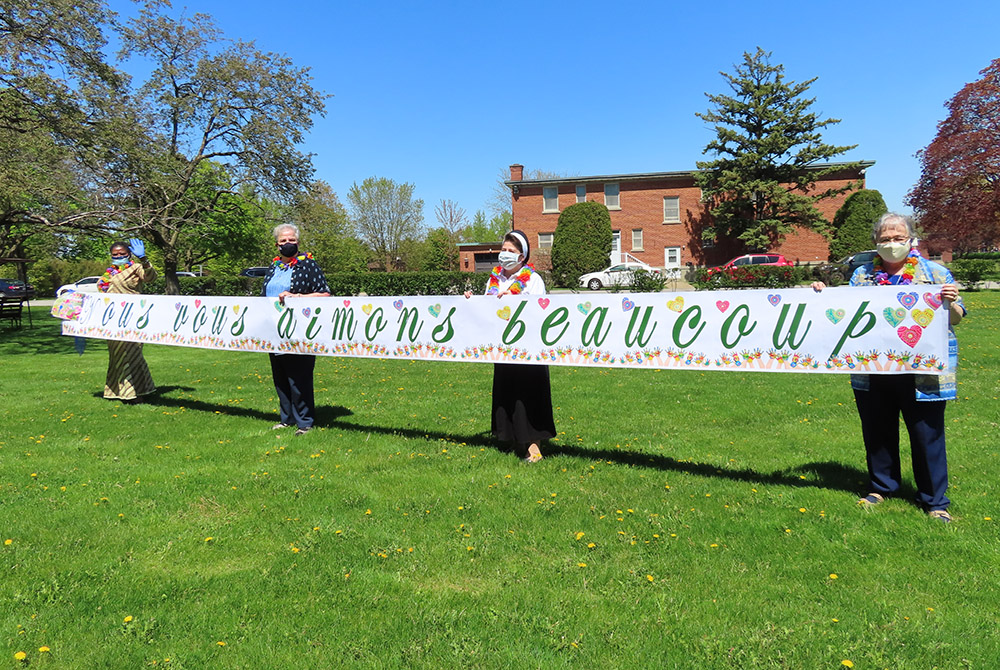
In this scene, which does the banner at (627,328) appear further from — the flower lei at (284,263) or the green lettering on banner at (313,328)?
the flower lei at (284,263)

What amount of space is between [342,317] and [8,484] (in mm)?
2867

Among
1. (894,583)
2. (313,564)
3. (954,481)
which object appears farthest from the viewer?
(954,481)

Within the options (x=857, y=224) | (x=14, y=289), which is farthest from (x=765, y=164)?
(x=14, y=289)

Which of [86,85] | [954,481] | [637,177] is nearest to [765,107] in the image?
[637,177]

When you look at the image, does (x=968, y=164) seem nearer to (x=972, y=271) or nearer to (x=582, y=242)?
(x=972, y=271)

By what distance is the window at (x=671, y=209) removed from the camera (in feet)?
140

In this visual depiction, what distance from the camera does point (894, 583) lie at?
10.2 feet

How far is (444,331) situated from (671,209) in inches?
1590

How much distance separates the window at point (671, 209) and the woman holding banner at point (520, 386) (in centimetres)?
3991

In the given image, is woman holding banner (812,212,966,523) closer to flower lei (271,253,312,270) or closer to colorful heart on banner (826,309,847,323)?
colorful heart on banner (826,309,847,323)

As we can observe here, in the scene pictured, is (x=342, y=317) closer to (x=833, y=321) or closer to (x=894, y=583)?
(x=833, y=321)

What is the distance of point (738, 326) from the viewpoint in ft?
14.1

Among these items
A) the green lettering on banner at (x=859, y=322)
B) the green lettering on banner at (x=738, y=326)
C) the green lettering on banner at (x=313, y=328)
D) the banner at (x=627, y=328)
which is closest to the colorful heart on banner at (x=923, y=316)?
the banner at (x=627, y=328)

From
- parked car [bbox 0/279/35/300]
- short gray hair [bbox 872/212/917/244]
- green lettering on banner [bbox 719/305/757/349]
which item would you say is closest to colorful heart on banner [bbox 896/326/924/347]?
short gray hair [bbox 872/212/917/244]
